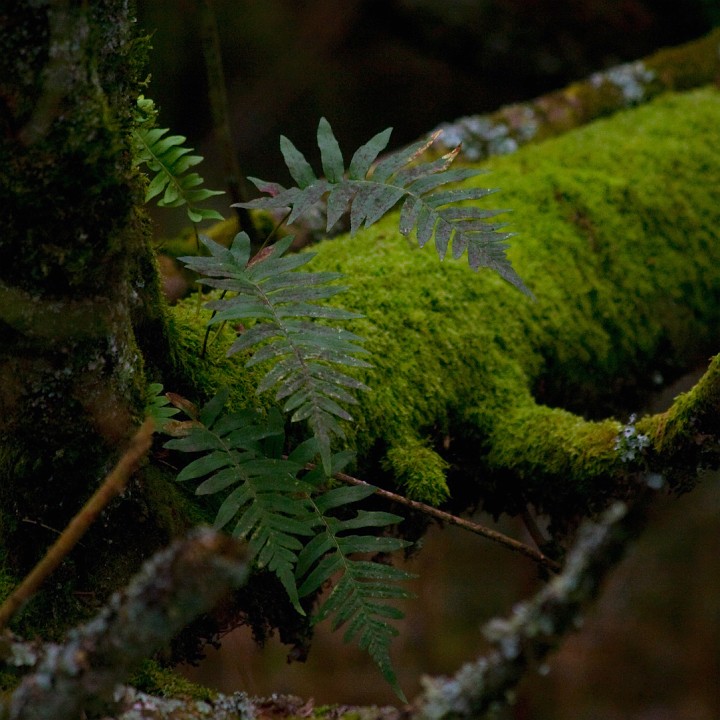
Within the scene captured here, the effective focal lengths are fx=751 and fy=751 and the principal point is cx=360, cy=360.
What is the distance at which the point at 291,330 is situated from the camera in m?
1.52

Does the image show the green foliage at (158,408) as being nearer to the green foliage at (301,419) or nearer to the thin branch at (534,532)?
the green foliage at (301,419)

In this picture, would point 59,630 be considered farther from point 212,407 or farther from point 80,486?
point 212,407

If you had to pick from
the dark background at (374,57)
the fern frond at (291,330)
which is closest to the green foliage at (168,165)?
A: the fern frond at (291,330)

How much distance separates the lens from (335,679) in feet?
17.1

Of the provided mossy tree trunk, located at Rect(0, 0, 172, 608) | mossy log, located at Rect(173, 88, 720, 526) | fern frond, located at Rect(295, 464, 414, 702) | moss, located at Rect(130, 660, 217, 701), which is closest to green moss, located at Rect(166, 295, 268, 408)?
mossy log, located at Rect(173, 88, 720, 526)

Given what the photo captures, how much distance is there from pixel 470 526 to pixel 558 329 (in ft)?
2.80

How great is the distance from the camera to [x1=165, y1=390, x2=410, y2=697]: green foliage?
4.67 ft

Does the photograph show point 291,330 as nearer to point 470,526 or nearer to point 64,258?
point 64,258

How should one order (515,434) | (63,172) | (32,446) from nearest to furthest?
(63,172) < (32,446) < (515,434)

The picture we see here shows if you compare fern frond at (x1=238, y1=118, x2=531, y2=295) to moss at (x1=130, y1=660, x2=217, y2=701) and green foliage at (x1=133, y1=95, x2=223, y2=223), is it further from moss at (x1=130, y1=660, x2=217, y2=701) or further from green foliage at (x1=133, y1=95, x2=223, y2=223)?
moss at (x1=130, y1=660, x2=217, y2=701)

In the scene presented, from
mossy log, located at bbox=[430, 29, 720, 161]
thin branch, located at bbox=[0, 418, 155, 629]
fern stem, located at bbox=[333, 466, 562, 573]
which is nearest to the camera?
thin branch, located at bbox=[0, 418, 155, 629]

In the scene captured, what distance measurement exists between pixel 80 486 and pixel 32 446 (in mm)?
114

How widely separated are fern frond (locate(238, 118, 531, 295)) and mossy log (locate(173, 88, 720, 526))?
1.11 feet

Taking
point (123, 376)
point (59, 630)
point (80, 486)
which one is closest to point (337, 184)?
point (123, 376)
